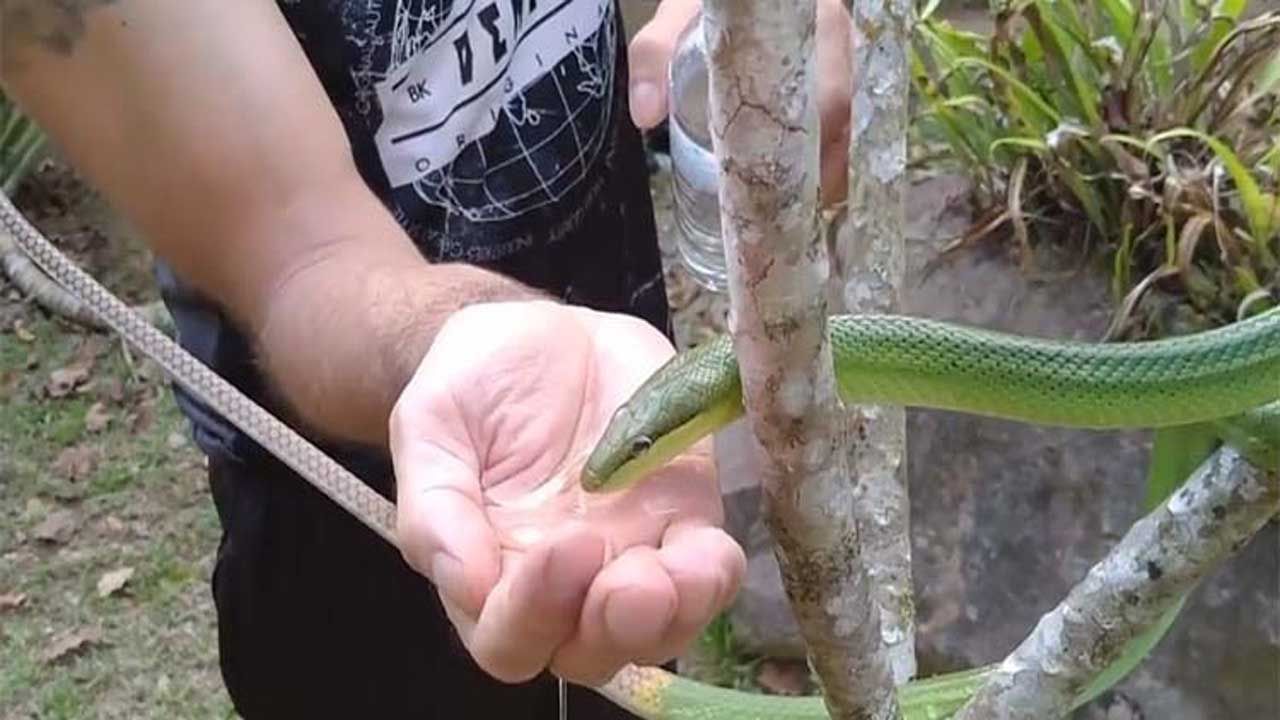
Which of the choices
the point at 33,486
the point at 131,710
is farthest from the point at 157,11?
the point at 33,486

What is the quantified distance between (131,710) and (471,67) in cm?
180

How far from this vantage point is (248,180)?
1674mm

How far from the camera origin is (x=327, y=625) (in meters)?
2.08

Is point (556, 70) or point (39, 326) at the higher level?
point (556, 70)

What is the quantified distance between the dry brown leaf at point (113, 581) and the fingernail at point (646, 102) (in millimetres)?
2076

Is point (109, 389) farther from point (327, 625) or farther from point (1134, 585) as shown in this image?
point (1134, 585)

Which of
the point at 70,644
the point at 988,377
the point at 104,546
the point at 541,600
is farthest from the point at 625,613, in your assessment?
the point at 104,546

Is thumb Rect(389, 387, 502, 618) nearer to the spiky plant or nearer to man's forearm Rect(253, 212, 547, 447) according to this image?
man's forearm Rect(253, 212, 547, 447)

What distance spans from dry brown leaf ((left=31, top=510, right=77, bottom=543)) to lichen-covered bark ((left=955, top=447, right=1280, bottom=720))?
8.86ft

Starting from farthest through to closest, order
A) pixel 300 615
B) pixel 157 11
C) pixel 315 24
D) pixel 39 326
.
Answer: pixel 39 326
pixel 300 615
pixel 315 24
pixel 157 11

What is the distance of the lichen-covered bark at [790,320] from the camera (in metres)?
0.79

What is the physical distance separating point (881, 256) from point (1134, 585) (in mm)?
475

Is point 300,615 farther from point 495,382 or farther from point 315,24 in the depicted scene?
point 495,382

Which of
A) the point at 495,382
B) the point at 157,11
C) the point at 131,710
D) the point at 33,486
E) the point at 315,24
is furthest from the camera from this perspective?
the point at 33,486
